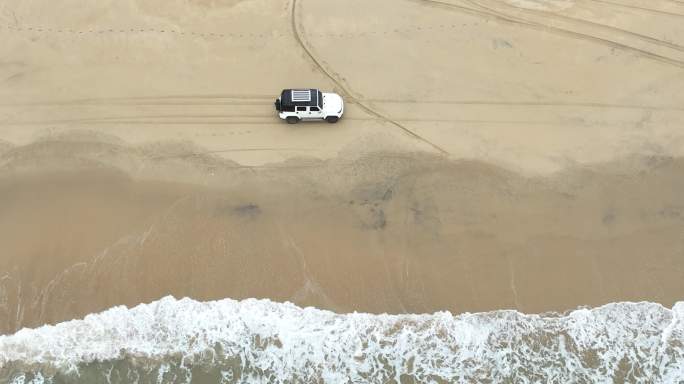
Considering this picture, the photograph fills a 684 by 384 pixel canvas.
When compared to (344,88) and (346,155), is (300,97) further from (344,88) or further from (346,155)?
(346,155)

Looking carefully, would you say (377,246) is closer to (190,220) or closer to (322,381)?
(322,381)

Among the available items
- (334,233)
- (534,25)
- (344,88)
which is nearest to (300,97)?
(344,88)

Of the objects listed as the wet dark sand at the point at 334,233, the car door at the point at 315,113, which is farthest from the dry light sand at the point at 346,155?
the car door at the point at 315,113

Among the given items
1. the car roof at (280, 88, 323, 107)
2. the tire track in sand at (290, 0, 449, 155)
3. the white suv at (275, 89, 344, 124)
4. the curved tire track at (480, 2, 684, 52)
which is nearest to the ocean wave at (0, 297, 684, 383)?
the tire track in sand at (290, 0, 449, 155)

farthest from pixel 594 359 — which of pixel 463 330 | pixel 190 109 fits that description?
pixel 190 109

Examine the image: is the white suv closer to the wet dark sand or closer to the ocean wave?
the wet dark sand

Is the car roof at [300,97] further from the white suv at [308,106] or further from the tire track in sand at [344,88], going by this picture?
the tire track in sand at [344,88]

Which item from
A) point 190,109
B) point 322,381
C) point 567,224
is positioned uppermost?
point 190,109
